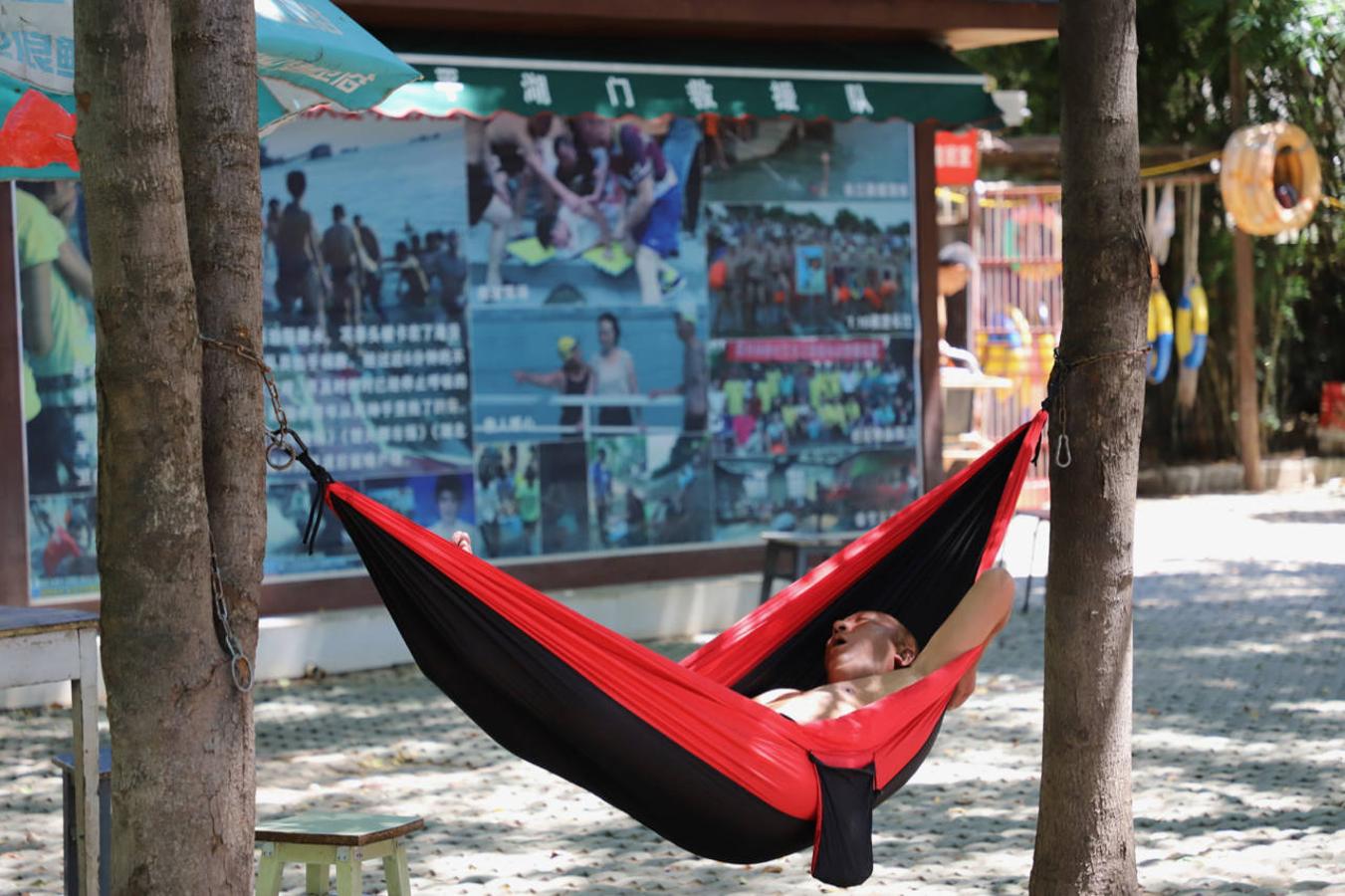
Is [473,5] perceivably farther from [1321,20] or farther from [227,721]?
[1321,20]

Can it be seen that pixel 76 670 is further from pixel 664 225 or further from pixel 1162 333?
pixel 1162 333

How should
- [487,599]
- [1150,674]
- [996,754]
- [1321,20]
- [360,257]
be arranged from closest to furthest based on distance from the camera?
1. [487,599]
2. [996,754]
3. [1150,674]
4. [360,257]
5. [1321,20]

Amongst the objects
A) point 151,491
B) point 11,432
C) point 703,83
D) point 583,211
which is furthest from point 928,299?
point 151,491

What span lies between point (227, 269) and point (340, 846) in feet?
4.65

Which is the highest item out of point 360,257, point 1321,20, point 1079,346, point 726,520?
point 1321,20

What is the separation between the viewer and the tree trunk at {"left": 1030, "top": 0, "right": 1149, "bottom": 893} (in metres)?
4.37

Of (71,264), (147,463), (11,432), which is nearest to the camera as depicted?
(147,463)

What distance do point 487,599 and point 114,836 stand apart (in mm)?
1071

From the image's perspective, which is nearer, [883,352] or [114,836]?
[114,836]

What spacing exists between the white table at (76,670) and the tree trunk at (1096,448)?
7.38ft

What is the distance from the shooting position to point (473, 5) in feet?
28.7

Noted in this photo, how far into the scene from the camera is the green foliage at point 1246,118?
601 inches

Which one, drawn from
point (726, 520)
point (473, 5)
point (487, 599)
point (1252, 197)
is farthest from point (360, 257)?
point (1252, 197)

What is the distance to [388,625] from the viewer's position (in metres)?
9.00
